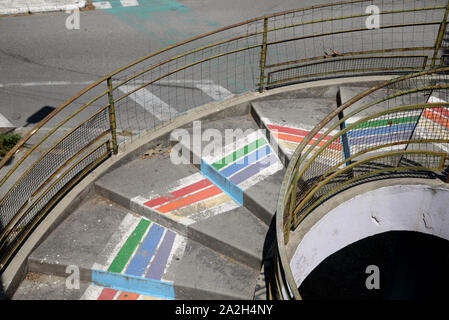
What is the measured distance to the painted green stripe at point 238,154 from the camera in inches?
335

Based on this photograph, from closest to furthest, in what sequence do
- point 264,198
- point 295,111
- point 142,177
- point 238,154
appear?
point 264,198
point 142,177
point 238,154
point 295,111

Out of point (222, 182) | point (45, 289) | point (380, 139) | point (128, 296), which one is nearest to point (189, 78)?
point (222, 182)

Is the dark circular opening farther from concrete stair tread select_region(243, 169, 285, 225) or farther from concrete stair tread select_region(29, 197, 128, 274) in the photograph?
concrete stair tread select_region(29, 197, 128, 274)

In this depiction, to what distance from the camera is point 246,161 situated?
8.63 m

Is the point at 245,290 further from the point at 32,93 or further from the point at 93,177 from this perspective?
the point at 32,93

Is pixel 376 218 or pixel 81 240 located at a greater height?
pixel 376 218

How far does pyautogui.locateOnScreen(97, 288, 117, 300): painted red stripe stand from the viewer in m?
6.98

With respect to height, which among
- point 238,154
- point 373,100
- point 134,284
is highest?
point 373,100

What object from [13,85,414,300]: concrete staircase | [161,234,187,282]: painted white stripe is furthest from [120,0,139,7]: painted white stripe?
[161,234,187,282]: painted white stripe

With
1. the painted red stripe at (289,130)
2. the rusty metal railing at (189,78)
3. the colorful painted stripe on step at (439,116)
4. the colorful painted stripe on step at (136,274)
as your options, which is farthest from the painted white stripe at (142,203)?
the colorful painted stripe on step at (439,116)

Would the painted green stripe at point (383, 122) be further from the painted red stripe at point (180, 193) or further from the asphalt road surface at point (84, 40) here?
the asphalt road surface at point (84, 40)

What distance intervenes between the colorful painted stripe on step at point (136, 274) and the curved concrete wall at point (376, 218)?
69.4 inches

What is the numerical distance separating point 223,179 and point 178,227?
1.07 m

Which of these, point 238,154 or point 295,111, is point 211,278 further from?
point 295,111
